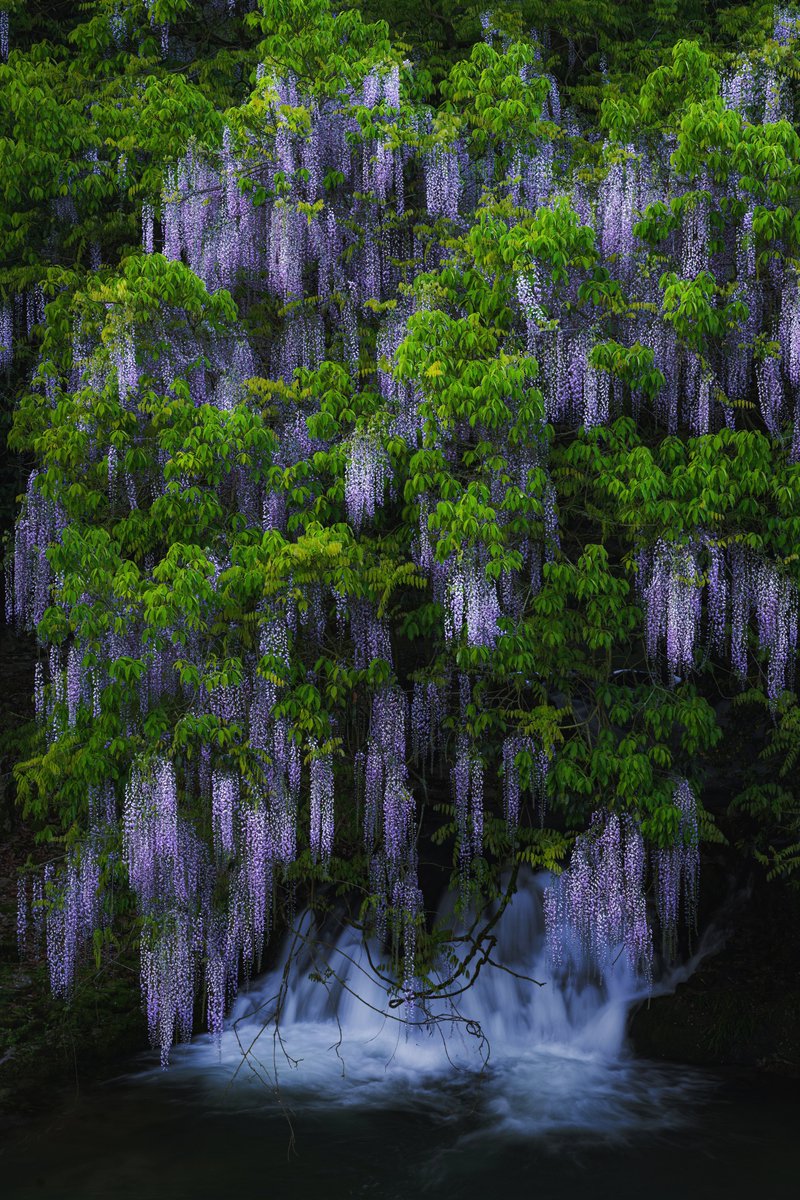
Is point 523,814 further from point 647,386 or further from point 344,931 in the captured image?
point 647,386

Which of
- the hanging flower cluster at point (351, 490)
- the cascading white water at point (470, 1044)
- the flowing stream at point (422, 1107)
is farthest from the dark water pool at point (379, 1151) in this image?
the hanging flower cluster at point (351, 490)

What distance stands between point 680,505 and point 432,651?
2.30 m

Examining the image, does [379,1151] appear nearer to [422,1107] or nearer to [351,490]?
[422,1107]

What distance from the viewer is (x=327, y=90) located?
912 cm

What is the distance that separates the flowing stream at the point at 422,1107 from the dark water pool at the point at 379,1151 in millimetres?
15

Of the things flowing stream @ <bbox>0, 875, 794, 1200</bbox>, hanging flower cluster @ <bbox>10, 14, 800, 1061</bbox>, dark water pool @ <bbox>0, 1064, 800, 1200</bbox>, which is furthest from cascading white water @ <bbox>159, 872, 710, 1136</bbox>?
hanging flower cluster @ <bbox>10, 14, 800, 1061</bbox>

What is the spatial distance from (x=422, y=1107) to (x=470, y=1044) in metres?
0.98

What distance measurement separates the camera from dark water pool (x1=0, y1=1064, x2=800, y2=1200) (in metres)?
7.45

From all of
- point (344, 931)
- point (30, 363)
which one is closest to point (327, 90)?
point (30, 363)

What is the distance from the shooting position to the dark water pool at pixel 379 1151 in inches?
293

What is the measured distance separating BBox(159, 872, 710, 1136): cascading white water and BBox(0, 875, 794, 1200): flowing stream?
16 mm

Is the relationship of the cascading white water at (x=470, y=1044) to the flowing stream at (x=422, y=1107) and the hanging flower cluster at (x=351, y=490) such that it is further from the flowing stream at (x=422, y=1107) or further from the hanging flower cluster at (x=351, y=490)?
the hanging flower cluster at (x=351, y=490)

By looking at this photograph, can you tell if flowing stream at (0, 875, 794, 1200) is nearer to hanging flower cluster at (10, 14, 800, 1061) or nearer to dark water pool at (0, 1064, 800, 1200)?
dark water pool at (0, 1064, 800, 1200)

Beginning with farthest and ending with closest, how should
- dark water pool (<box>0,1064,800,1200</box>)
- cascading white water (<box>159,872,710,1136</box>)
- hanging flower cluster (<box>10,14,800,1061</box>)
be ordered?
1. cascading white water (<box>159,872,710,1136</box>)
2. hanging flower cluster (<box>10,14,800,1061</box>)
3. dark water pool (<box>0,1064,800,1200</box>)
